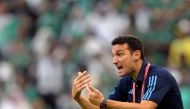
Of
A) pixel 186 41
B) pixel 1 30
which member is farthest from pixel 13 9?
pixel 186 41

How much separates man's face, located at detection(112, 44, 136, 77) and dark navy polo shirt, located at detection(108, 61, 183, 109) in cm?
15

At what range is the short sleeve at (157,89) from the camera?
8333 mm

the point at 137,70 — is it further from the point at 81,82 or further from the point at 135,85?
the point at 81,82

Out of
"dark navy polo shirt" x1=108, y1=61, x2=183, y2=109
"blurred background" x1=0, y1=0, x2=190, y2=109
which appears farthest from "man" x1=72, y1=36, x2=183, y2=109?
"blurred background" x1=0, y1=0, x2=190, y2=109

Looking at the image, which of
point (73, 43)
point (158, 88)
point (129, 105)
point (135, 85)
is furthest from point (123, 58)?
point (73, 43)

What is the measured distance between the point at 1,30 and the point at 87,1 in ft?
5.83

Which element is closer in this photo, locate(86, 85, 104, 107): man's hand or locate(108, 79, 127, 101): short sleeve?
locate(86, 85, 104, 107): man's hand

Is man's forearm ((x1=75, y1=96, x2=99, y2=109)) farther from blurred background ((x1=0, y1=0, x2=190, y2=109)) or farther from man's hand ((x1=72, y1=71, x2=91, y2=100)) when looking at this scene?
blurred background ((x1=0, y1=0, x2=190, y2=109))

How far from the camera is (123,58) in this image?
8586mm

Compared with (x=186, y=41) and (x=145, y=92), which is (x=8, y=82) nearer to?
(x=186, y=41)

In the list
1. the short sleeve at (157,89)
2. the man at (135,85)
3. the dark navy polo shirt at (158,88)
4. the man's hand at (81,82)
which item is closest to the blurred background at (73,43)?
the dark navy polo shirt at (158,88)

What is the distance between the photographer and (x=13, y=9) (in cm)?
1631

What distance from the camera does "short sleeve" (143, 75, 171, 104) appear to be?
8.33m

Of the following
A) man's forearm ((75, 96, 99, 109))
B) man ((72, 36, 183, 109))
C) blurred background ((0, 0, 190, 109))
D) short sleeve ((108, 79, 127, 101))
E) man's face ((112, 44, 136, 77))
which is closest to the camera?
man ((72, 36, 183, 109))
